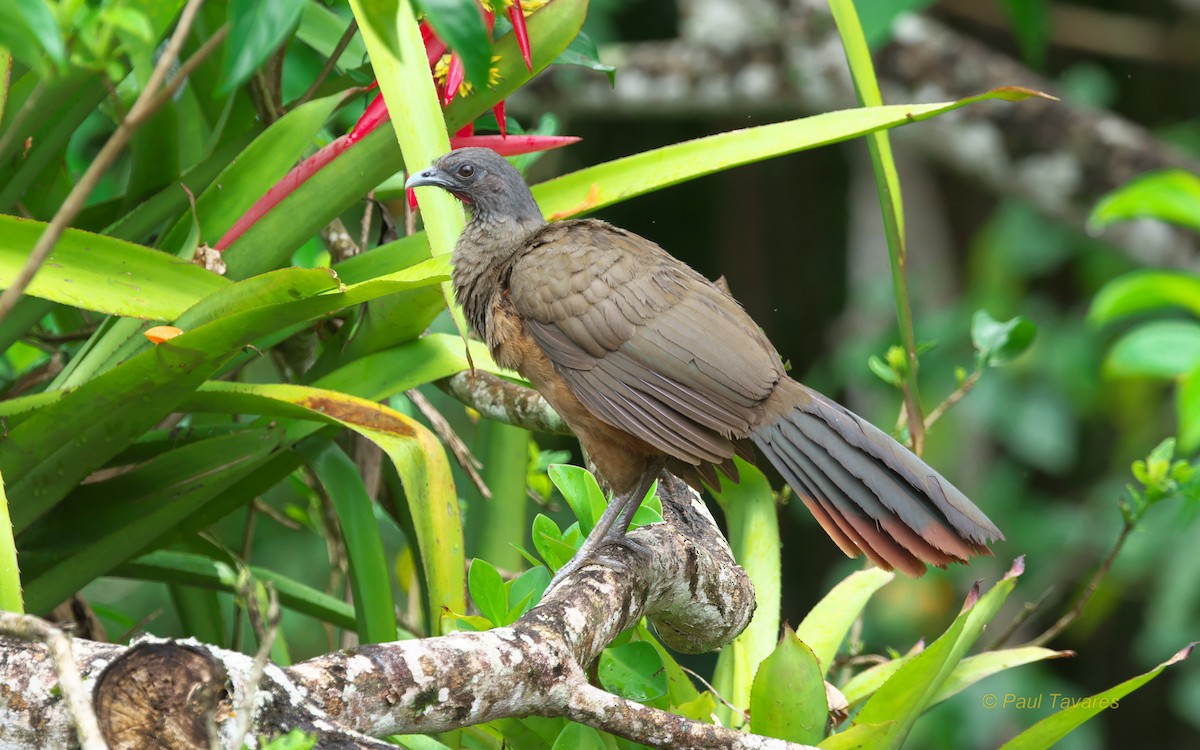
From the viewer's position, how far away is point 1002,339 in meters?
2.32

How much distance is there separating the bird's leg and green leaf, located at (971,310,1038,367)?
26.9 inches

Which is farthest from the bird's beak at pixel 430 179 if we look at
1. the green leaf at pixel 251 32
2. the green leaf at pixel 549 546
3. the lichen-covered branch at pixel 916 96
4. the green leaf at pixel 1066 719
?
the lichen-covered branch at pixel 916 96

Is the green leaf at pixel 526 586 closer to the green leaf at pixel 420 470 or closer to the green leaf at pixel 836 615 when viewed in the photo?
the green leaf at pixel 420 470

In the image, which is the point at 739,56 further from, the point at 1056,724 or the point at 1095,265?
the point at 1056,724

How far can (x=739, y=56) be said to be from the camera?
4.95m

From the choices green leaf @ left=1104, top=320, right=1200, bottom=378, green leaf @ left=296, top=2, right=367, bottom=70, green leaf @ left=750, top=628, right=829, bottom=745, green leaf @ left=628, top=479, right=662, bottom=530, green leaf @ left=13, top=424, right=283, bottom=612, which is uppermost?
green leaf @ left=296, top=2, right=367, bottom=70

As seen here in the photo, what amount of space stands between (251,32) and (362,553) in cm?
108

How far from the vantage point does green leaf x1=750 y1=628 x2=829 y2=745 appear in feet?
5.20

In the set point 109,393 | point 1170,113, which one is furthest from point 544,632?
point 1170,113

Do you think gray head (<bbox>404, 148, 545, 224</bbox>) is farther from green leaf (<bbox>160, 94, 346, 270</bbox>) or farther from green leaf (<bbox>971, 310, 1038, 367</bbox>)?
green leaf (<bbox>971, 310, 1038, 367</bbox>)

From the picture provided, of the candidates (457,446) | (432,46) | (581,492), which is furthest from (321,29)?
(581,492)

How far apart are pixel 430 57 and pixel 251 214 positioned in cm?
40

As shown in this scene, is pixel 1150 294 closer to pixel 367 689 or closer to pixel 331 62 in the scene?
pixel 331 62

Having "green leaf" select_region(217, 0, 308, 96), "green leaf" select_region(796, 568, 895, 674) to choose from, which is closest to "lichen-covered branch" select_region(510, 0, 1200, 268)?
"green leaf" select_region(796, 568, 895, 674)
